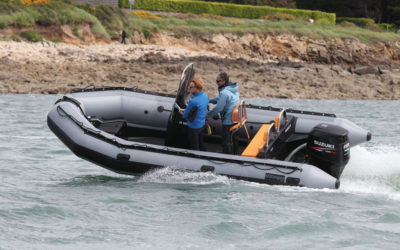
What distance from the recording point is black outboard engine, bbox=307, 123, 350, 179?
747 cm

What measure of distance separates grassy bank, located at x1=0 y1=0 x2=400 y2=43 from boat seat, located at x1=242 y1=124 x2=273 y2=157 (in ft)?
58.0

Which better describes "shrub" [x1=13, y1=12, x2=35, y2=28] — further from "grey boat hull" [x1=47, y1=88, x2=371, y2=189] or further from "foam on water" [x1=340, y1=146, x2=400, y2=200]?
"foam on water" [x1=340, y1=146, x2=400, y2=200]

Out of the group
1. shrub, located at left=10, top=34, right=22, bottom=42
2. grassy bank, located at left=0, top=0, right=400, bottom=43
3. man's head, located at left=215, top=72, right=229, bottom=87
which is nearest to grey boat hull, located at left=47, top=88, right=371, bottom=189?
man's head, located at left=215, top=72, right=229, bottom=87

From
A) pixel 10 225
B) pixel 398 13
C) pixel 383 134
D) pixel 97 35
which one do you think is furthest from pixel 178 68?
pixel 398 13

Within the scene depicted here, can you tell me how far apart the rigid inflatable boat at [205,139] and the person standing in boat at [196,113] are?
173mm

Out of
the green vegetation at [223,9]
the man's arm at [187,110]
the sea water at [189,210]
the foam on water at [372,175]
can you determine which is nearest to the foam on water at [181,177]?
the sea water at [189,210]

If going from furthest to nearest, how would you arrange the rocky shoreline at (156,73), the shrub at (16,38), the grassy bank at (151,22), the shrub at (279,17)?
the shrub at (279,17), the grassy bank at (151,22), the shrub at (16,38), the rocky shoreline at (156,73)

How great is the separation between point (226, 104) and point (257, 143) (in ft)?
1.90

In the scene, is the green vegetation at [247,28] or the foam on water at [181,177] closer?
the foam on water at [181,177]

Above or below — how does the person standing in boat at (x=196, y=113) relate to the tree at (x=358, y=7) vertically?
above

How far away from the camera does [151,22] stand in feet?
102

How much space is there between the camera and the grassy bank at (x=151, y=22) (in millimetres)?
25438

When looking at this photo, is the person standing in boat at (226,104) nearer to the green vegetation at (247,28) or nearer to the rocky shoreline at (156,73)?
the rocky shoreline at (156,73)

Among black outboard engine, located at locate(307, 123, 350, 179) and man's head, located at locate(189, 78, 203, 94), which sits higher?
man's head, located at locate(189, 78, 203, 94)
